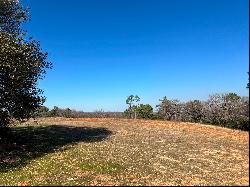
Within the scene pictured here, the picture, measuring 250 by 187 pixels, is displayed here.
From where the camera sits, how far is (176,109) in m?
81.2

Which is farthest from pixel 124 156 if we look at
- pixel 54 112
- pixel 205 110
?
pixel 54 112

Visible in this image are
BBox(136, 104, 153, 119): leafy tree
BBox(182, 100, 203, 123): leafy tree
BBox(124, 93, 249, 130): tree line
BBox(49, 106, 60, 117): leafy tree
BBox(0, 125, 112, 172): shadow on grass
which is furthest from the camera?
BBox(49, 106, 60, 117): leafy tree

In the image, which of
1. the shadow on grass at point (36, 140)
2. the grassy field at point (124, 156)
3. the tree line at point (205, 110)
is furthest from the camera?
the tree line at point (205, 110)

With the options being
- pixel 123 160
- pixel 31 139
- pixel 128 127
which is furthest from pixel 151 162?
pixel 128 127

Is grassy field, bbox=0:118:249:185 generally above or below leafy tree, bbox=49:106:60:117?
below

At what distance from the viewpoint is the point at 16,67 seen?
3731 cm

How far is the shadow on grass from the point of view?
36784 millimetres

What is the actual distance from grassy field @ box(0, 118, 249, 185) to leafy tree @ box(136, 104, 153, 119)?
89.9 ft

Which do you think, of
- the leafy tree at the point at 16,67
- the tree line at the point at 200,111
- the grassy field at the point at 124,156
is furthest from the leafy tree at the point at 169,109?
the leafy tree at the point at 16,67

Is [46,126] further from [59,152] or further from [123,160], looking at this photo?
[123,160]

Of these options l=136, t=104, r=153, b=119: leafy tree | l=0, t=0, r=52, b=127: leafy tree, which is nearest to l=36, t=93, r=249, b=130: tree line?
l=136, t=104, r=153, b=119: leafy tree

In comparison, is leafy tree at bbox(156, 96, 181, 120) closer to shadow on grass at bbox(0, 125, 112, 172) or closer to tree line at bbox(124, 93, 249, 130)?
tree line at bbox(124, 93, 249, 130)

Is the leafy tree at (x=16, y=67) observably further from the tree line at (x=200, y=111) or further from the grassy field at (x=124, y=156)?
the tree line at (x=200, y=111)

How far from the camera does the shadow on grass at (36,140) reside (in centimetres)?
3678
